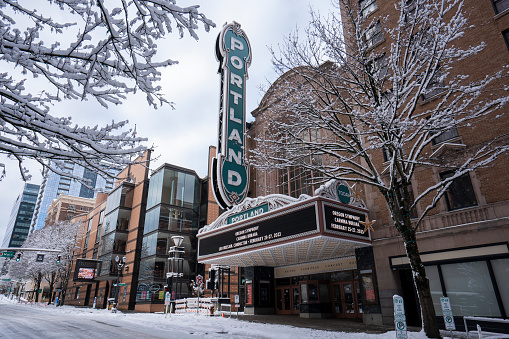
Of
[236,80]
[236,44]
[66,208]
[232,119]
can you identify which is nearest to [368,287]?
[232,119]

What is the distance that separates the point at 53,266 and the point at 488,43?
2531 inches

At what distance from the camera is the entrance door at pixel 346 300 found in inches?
757

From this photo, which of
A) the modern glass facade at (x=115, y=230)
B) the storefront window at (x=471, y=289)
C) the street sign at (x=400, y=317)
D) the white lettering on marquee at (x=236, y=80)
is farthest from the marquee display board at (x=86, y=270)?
the street sign at (x=400, y=317)

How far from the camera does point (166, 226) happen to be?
39.6m

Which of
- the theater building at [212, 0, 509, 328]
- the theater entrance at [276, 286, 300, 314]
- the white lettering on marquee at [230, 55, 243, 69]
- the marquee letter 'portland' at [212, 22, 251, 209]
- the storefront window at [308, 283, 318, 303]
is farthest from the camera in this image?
the white lettering on marquee at [230, 55, 243, 69]

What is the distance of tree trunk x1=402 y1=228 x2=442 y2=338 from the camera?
9734 millimetres

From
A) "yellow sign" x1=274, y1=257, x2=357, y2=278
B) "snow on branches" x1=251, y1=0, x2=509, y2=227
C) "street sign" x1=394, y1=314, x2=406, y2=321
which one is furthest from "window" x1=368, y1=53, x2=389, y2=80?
"yellow sign" x1=274, y1=257, x2=357, y2=278

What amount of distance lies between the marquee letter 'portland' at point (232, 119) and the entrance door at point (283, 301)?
8.62m

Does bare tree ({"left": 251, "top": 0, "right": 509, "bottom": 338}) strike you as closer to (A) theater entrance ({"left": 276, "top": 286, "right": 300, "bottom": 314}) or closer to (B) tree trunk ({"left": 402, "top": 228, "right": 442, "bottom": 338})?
(B) tree trunk ({"left": 402, "top": 228, "right": 442, "bottom": 338})

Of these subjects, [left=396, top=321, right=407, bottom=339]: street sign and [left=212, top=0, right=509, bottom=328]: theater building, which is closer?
[left=396, top=321, right=407, bottom=339]: street sign

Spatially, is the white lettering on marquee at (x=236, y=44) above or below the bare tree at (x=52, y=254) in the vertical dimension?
above

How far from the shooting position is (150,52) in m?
5.00

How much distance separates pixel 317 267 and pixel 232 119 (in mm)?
12041

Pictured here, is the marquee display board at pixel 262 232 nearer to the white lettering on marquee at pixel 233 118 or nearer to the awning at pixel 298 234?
the awning at pixel 298 234
